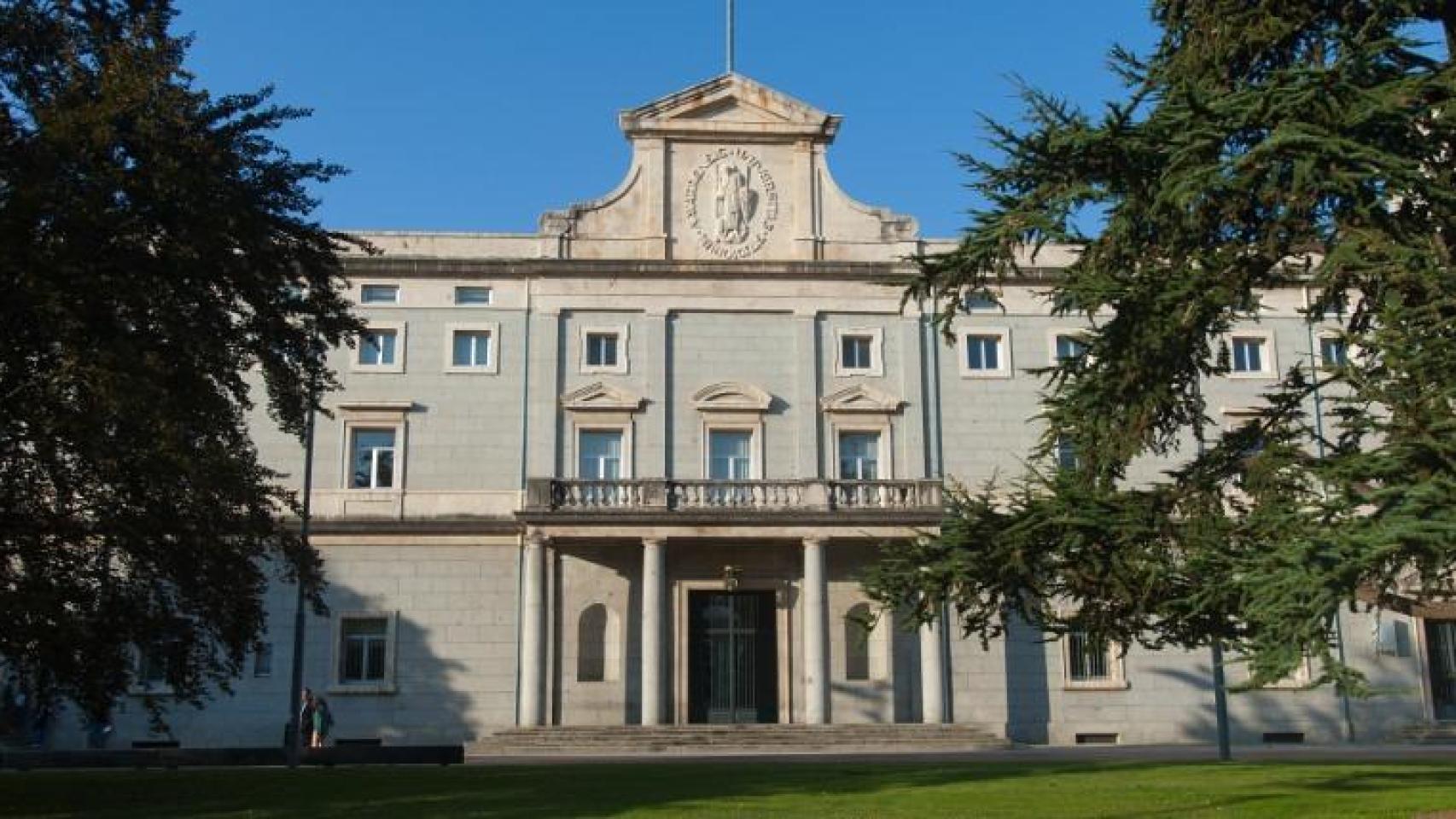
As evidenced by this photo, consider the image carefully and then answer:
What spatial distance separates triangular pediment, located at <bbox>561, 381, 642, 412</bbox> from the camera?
4094cm

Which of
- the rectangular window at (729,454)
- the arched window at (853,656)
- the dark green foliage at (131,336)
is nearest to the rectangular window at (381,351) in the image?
the rectangular window at (729,454)

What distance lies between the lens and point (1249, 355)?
142ft

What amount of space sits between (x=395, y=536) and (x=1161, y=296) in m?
28.8

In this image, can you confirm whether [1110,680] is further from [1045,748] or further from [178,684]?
[178,684]

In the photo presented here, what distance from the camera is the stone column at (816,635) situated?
38.3m

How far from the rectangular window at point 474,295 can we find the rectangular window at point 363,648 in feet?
30.7

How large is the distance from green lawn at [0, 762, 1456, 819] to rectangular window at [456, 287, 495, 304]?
59.2ft

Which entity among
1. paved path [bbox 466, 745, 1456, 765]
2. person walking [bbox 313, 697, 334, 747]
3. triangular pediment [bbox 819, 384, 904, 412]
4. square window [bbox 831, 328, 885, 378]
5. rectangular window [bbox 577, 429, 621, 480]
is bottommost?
paved path [bbox 466, 745, 1456, 765]

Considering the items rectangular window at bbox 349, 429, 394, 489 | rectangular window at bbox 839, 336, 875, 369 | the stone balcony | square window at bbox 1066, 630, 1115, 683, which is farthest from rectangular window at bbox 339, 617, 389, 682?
square window at bbox 1066, 630, 1115, 683

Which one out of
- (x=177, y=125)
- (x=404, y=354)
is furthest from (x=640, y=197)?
(x=177, y=125)

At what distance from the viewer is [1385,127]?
1455 cm

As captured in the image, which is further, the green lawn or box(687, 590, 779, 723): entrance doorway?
box(687, 590, 779, 723): entrance doorway

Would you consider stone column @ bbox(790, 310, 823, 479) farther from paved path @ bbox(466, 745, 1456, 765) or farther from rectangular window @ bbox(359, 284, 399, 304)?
rectangular window @ bbox(359, 284, 399, 304)

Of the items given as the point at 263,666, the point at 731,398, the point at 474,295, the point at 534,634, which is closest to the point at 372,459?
the point at 474,295
